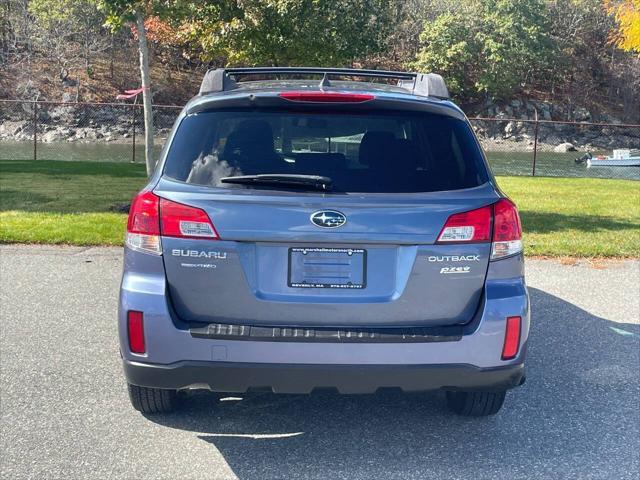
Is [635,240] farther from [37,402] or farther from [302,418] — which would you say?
[37,402]

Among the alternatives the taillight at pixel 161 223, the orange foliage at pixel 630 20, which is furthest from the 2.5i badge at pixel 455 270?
the orange foliage at pixel 630 20

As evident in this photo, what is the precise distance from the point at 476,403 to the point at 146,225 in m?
2.10

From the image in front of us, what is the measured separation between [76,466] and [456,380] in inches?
74.7

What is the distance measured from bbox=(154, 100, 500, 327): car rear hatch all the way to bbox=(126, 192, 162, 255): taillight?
6 centimetres

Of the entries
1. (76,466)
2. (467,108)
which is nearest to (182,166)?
(76,466)

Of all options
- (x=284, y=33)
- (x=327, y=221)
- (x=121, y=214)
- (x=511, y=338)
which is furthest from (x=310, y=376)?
(x=284, y=33)

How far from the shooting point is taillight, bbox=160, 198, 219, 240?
3.40 m

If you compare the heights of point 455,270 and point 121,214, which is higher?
point 455,270

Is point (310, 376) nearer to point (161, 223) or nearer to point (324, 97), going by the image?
point (161, 223)

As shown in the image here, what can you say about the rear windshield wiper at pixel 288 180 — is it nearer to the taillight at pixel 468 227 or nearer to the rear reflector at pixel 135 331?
the taillight at pixel 468 227

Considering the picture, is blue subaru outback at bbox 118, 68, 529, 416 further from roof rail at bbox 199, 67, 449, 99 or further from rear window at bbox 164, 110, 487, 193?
roof rail at bbox 199, 67, 449, 99

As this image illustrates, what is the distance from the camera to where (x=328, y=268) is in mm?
3432

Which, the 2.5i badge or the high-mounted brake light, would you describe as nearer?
the 2.5i badge

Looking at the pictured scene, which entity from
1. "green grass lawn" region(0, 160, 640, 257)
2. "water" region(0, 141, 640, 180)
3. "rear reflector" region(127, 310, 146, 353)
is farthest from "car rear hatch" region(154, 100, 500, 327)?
"water" region(0, 141, 640, 180)
